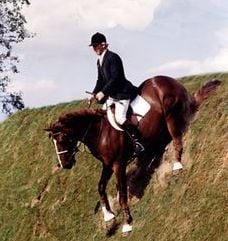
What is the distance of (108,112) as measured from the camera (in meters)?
14.5

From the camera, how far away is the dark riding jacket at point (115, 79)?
14188 mm

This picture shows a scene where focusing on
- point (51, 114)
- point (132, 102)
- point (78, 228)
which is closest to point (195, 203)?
point (132, 102)

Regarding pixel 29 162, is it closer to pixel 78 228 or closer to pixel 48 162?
pixel 48 162

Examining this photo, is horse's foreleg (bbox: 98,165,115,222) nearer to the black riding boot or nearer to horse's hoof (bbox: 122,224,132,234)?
horse's hoof (bbox: 122,224,132,234)

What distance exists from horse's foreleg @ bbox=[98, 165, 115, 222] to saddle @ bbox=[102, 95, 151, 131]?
1.18 metres

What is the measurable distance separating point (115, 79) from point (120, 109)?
2.27 feet

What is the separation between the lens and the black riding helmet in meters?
14.1

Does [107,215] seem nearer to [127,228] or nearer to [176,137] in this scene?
[127,228]

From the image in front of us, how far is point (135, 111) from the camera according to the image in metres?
14.5

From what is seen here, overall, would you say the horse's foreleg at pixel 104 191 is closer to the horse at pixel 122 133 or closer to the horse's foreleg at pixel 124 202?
the horse at pixel 122 133

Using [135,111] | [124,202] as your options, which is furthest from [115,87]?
[124,202]

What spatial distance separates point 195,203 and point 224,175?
88 centimetres

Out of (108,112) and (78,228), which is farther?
(78,228)

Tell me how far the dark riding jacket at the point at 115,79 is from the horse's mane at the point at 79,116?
535mm
